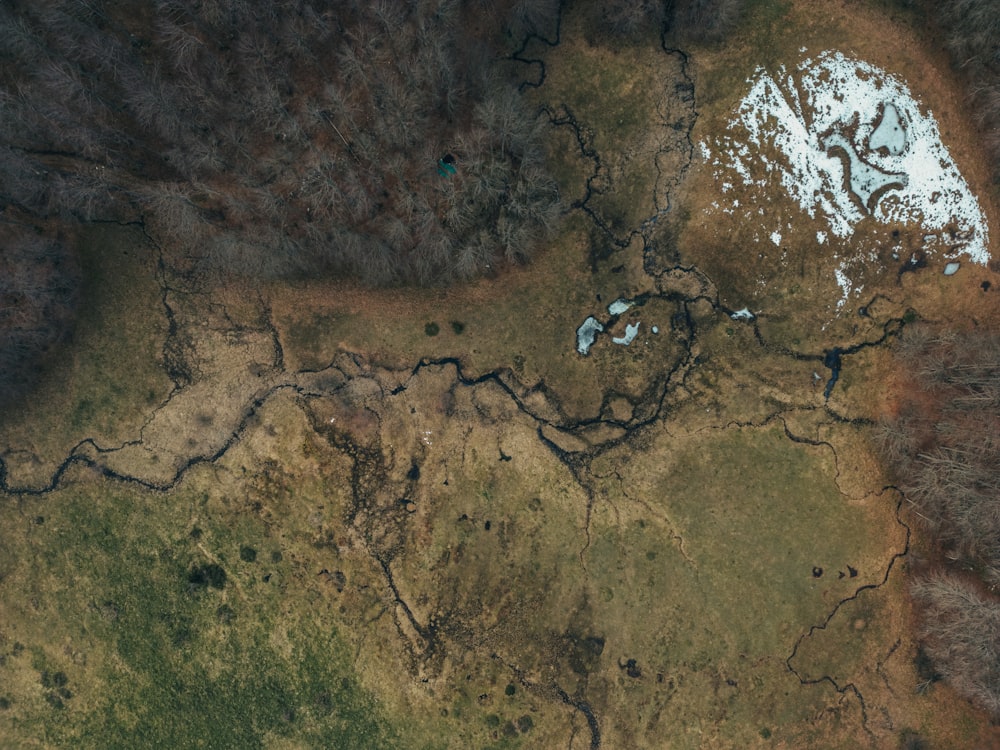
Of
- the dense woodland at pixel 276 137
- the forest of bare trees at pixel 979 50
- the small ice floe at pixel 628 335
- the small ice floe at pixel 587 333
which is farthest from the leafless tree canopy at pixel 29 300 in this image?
the forest of bare trees at pixel 979 50

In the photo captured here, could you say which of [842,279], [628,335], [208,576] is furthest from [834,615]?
[208,576]

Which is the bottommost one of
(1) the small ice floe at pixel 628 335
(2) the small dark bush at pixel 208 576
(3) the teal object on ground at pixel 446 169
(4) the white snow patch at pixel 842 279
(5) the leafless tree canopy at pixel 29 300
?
(2) the small dark bush at pixel 208 576

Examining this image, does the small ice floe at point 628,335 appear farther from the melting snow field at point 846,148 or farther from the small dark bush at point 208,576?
the small dark bush at point 208,576

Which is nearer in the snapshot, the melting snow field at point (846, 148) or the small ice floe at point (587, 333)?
the melting snow field at point (846, 148)

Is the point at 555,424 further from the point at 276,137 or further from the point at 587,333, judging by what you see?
the point at 276,137

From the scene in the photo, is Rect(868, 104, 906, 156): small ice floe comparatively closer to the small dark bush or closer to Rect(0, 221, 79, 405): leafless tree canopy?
the small dark bush
